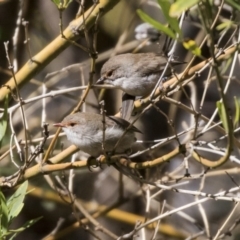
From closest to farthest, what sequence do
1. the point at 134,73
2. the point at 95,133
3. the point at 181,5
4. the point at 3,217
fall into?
the point at 181,5, the point at 3,217, the point at 95,133, the point at 134,73

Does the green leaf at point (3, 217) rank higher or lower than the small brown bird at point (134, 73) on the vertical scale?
higher

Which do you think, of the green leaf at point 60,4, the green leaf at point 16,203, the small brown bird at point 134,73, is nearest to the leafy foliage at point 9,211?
the green leaf at point 16,203

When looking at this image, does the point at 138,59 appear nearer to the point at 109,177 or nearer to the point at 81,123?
the point at 81,123

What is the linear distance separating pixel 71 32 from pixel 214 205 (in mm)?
2202

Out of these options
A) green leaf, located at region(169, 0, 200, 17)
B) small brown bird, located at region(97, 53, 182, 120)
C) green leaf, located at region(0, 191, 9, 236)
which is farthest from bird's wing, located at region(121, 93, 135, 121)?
green leaf, located at region(169, 0, 200, 17)

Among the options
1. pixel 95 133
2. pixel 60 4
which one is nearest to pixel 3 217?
pixel 60 4

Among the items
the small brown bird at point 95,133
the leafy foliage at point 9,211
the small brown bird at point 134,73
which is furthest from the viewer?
the small brown bird at point 134,73

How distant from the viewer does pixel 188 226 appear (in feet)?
12.4

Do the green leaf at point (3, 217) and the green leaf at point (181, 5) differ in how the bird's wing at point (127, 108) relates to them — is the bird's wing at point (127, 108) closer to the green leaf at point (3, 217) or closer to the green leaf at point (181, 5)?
the green leaf at point (3, 217)

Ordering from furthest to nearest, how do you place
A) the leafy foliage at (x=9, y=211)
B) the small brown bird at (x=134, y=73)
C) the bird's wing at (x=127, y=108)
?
the small brown bird at (x=134, y=73)
the bird's wing at (x=127, y=108)
the leafy foliage at (x=9, y=211)

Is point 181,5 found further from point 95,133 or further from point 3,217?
point 95,133

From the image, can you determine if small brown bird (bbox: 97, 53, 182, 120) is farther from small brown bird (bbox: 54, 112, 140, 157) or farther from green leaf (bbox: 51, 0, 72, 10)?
green leaf (bbox: 51, 0, 72, 10)

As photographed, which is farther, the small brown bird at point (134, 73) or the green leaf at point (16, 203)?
the small brown bird at point (134, 73)

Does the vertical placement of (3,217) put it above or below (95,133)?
above
